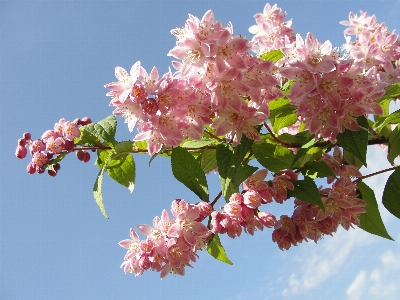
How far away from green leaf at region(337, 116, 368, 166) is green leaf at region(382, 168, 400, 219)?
1.46ft

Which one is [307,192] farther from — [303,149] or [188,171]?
[188,171]

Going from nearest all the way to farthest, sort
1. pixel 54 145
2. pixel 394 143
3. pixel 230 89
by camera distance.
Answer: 1. pixel 230 89
2. pixel 394 143
3. pixel 54 145

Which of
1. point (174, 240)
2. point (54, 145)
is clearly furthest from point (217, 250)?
point (54, 145)

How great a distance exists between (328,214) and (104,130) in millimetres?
1370

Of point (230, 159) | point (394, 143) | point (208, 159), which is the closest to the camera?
point (230, 159)

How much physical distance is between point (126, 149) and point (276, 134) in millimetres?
970

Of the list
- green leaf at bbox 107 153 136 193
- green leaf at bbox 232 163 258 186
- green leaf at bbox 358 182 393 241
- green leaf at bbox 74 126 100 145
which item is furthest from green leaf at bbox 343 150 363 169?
green leaf at bbox 74 126 100 145

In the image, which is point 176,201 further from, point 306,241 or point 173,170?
point 306,241

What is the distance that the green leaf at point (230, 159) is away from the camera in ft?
7.33

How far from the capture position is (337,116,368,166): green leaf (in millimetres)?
2137

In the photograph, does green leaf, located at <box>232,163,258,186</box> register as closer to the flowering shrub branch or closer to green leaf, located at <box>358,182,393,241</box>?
the flowering shrub branch

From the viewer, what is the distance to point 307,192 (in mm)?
2301

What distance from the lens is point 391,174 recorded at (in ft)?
→ 8.18

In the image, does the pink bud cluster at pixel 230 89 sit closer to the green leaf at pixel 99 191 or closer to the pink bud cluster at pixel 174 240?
the pink bud cluster at pixel 174 240
